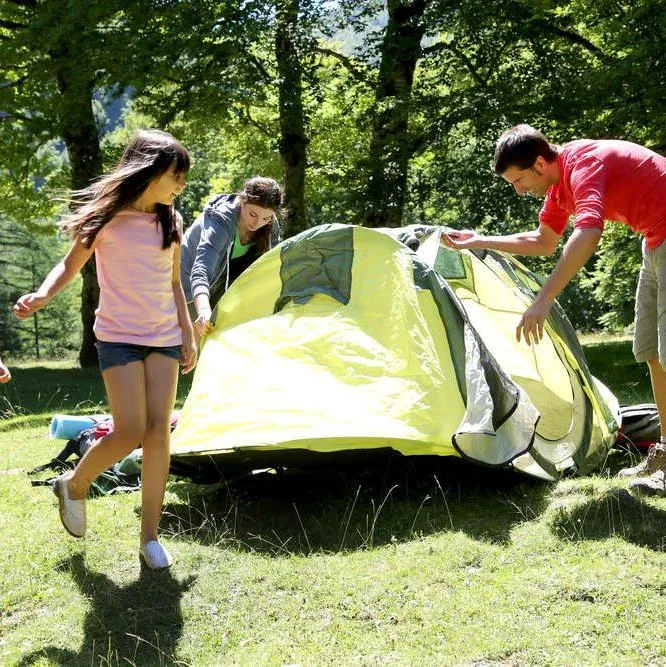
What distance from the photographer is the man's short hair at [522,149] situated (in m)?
4.09

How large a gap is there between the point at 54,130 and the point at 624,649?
46.6 ft

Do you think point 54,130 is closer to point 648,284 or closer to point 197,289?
point 197,289

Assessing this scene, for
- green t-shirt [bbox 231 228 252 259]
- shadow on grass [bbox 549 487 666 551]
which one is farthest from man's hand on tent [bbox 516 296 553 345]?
green t-shirt [bbox 231 228 252 259]

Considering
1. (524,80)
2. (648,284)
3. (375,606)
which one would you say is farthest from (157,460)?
(524,80)

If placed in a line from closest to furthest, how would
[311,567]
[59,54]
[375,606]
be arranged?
1. [375,606]
2. [311,567]
3. [59,54]

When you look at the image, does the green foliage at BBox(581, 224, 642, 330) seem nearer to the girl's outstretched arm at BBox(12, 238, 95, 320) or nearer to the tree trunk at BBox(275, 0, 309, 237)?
the tree trunk at BBox(275, 0, 309, 237)

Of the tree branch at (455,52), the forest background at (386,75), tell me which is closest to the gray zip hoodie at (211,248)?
the forest background at (386,75)

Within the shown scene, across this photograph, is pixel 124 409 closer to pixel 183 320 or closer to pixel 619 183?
pixel 183 320

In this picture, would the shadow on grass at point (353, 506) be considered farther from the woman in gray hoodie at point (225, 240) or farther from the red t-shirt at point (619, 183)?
the red t-shirt at point (619, 183)

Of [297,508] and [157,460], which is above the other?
[157,460]

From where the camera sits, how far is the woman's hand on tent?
4.61 m

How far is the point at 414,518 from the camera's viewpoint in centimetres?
430

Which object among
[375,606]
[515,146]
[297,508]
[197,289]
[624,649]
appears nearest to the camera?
[624,649]

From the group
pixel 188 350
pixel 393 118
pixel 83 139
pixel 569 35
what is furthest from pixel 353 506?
pixel 83 139
